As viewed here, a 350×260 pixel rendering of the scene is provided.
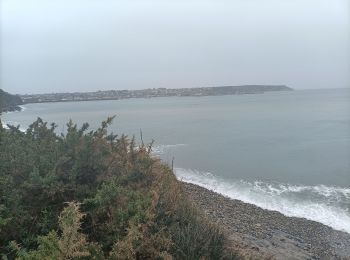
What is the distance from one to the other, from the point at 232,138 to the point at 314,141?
829cm

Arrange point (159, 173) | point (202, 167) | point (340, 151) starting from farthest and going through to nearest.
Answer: point (340, 151), point (202, 167), point (159, 173)

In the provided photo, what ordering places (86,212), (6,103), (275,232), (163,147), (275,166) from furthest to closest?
(6,103)
(163,147)
(275,166)
(275,232)
(86,212)

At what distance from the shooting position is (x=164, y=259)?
216 inches

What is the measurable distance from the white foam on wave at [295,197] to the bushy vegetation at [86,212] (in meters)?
11.7

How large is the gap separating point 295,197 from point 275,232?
593 centimetres

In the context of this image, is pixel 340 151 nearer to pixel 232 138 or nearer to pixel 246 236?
pixel 232 138

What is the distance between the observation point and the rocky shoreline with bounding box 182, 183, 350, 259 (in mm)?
13070

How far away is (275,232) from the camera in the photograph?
49.8 feet

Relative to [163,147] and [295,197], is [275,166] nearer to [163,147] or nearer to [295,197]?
[295,197]

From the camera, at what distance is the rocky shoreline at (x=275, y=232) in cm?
1307

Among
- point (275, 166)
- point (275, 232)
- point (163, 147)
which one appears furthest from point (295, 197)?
point (163, 147)

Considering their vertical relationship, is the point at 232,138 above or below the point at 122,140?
below

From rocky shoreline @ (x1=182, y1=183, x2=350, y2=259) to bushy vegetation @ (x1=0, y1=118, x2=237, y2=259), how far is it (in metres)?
5.32

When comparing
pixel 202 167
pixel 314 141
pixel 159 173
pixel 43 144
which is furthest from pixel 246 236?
pixel 314 141
